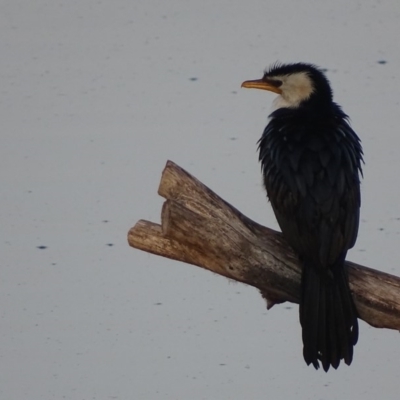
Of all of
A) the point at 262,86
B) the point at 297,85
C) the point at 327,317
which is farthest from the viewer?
the point at 262,86

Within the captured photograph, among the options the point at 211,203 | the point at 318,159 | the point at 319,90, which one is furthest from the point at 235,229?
the point at 319,90

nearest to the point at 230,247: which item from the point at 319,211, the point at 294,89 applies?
the point at 319,211

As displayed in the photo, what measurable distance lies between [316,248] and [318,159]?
25cm

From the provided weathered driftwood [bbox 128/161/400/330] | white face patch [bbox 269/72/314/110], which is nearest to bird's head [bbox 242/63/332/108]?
white face patch [bbox 269/72/314/110]

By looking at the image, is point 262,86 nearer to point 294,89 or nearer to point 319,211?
point 294,89

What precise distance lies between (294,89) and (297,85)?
0.01 meters

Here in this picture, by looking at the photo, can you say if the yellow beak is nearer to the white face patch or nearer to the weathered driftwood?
the white face patch

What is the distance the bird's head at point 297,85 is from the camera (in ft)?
10.3

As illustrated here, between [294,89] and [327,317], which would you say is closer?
[327,317]

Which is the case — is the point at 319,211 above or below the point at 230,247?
above

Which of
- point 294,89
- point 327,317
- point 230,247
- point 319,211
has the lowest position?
point 327,317

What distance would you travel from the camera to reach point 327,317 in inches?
110

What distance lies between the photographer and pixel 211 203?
281 cm

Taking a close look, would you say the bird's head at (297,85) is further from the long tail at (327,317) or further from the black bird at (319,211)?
the long tail at (327,317)
